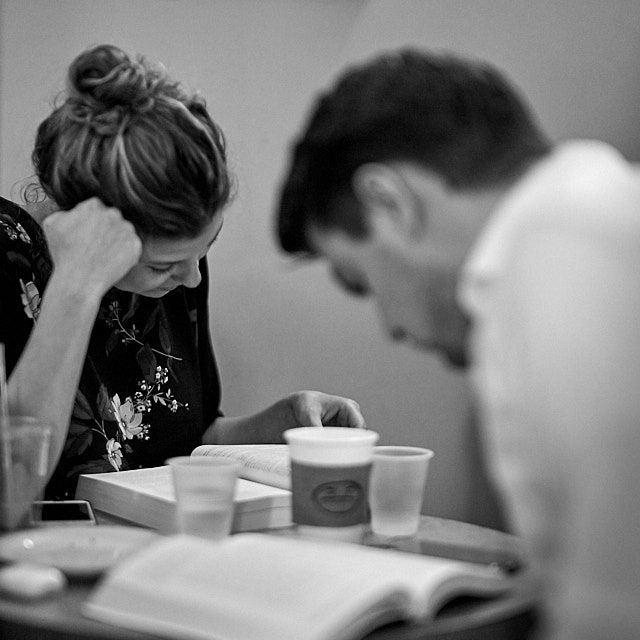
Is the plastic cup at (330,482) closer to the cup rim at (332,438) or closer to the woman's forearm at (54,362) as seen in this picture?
the cup rim at (332,438)

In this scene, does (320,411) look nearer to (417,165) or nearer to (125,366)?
(125,366)

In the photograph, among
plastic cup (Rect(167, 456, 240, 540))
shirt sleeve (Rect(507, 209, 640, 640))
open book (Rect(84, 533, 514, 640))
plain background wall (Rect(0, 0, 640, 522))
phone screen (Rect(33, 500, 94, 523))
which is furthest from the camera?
plain background wall (Rect(0, 0, 640, 522))

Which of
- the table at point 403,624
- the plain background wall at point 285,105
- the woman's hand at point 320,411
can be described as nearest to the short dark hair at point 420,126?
the table at point 403,624

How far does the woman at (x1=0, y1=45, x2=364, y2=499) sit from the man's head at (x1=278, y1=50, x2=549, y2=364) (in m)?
0.44

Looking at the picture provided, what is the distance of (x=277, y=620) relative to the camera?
788 millimetres

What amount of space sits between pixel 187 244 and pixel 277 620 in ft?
2.37

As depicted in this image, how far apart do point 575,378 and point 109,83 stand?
2.96ft

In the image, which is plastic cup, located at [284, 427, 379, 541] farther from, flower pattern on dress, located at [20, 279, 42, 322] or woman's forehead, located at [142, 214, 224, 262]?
flower pattern on dress, located at [20, 279, 42, 322]

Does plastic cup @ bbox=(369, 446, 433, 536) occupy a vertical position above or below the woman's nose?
below

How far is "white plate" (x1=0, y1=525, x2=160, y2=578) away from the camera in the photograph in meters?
0.97

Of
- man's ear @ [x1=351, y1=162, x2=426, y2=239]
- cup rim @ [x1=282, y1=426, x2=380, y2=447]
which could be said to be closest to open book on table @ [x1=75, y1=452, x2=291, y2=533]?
cup rim @ [x1=282, y1=426, x2=380, y2=447]

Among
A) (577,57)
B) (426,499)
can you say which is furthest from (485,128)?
(426,499)

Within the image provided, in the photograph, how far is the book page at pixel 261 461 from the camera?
1303 millimetres

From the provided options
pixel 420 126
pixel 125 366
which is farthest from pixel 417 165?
pixel 125 366
